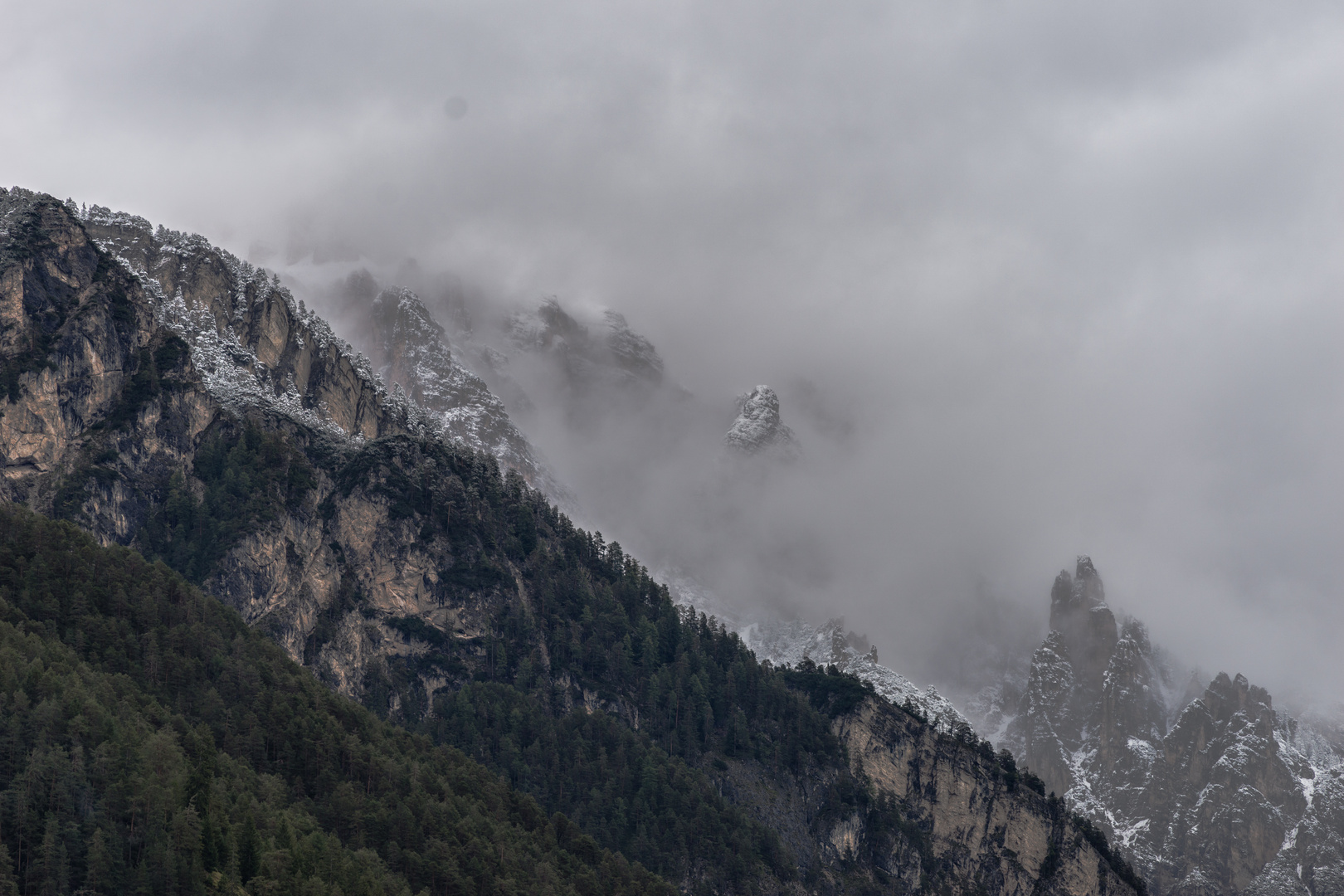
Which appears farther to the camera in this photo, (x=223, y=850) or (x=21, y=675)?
(x=21, y=675)

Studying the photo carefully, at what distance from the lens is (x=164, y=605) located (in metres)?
190

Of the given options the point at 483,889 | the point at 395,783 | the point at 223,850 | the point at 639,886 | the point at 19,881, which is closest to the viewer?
the point at 19,881

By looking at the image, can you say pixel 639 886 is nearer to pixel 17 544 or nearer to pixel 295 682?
pixel 295 682

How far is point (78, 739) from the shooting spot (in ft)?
436

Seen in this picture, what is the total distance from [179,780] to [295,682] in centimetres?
5757

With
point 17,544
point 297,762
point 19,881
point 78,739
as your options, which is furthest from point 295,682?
point 19,881

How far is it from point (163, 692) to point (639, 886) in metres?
71.7

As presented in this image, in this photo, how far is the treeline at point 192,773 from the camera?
121062 mm

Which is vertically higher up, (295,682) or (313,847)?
(295,682)

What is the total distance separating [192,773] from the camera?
13700 cm

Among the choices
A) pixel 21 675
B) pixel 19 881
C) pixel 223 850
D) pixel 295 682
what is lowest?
pixel 19 881

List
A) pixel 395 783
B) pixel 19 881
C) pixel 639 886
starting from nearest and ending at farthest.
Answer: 1. pixel 19 881
2. pixel 395 783
3. pixel 639 886

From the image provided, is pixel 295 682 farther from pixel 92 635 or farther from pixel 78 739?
pixel 78 739

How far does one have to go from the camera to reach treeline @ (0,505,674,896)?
121 m
